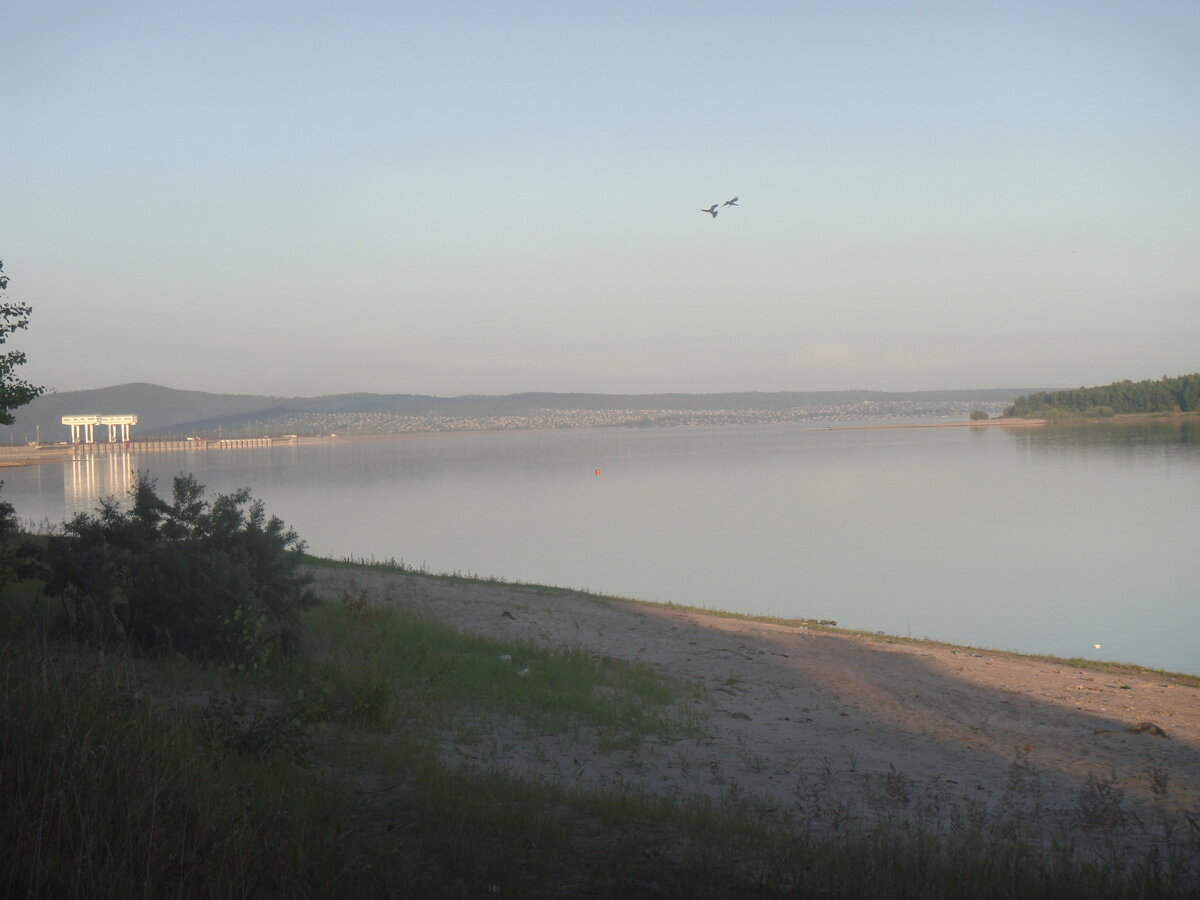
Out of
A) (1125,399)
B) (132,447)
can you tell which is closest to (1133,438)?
(1125,399)

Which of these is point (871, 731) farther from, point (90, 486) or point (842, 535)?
point (90, 486)

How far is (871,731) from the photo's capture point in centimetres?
916

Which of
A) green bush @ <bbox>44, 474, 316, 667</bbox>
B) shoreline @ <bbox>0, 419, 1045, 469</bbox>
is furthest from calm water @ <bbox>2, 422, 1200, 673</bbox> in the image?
shoreline @ <bbox>0, 419, 1045, 469</bbox>

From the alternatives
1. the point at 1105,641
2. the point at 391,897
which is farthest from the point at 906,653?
the point at 391,897

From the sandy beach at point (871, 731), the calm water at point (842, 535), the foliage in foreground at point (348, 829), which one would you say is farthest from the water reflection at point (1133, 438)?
the foliage in foreground at point (348, 829)

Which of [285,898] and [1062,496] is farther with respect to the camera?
[1062,496]

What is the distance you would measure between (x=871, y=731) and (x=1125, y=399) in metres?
123

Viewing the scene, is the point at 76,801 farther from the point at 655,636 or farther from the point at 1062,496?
the point at 1062,496

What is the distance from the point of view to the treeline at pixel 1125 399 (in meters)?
109

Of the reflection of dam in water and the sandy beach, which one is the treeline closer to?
the reflection of dam in water

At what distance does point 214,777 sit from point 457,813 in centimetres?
128

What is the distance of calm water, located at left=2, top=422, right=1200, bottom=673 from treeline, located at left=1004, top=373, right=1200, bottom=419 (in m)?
53.4

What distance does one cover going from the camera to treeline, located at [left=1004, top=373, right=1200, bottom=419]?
108750 mm

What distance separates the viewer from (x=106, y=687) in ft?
18.0
